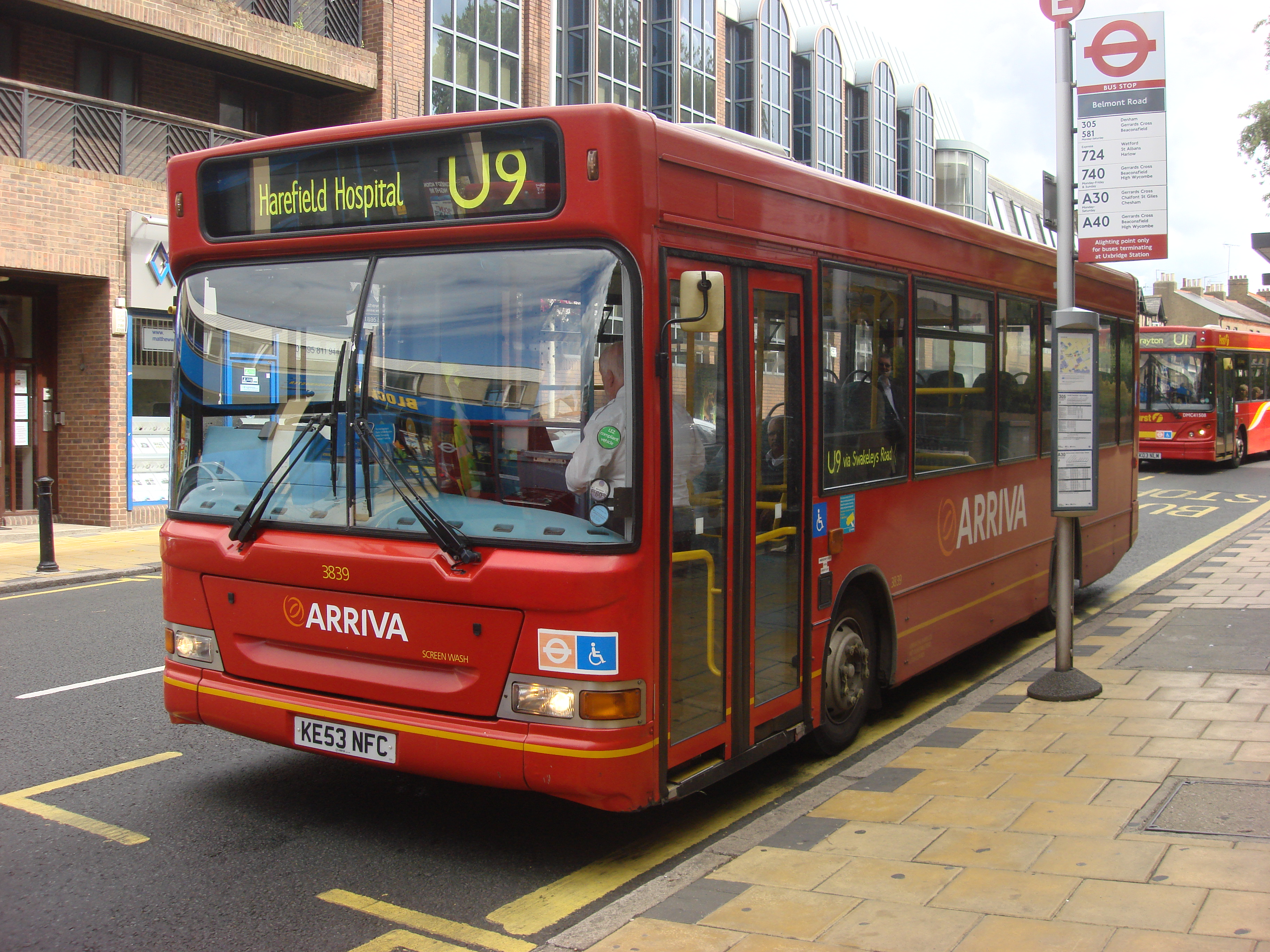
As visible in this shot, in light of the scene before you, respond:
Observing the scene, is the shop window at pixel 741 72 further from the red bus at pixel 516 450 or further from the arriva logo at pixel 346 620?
the arriva logo at pixel 346 620

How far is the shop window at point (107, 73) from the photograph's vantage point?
1784cm

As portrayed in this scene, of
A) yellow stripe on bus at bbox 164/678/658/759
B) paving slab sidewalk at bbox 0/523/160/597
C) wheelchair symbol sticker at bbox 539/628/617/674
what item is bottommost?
paving slab sidewalk at bbox 0/523/160/597

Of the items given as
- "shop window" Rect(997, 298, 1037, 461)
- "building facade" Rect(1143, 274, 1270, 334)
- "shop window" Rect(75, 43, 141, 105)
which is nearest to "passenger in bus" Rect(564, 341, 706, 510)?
"shop window" Rect(997, 298, 1037, 461)

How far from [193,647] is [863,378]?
3.58m

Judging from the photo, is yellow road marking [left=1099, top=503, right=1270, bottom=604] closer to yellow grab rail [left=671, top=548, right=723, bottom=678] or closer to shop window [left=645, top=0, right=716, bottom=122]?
yellow grab rail [left=671, top=548, right=723, bottom=678]

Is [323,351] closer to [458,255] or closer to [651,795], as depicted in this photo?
[458,255]

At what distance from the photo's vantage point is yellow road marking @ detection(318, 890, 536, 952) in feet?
12.6

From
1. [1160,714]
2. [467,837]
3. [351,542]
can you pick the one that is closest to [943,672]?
[1160,714]

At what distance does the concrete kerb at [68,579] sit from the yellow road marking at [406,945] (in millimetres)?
8842

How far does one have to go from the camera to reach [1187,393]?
87.0ft

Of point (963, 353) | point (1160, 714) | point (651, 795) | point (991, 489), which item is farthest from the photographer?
point (991, 489)

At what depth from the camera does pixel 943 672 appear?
327 inches

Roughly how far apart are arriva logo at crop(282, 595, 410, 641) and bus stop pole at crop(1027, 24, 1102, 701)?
4.26m

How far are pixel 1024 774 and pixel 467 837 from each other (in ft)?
8.68
